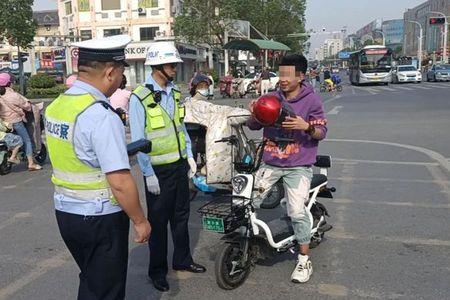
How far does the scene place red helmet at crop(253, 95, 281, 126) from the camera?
3535mm

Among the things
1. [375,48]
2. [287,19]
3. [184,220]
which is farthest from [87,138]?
[287,19]

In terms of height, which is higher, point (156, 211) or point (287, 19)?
point (287, 19)

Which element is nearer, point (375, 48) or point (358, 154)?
point (358, 154)

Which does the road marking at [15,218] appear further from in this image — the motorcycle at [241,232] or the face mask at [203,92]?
the motorcycle at [241,232]

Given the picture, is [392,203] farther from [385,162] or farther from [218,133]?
[385,162]

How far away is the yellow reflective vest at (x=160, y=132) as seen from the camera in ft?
12.3

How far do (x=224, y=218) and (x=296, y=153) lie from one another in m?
0.74

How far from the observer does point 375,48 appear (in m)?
37.1

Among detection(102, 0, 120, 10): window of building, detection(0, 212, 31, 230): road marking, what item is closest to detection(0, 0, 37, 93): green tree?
detection(102, 0, 120, 10): window of building

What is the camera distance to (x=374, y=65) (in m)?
36.8

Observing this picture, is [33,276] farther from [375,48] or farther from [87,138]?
[375,48]

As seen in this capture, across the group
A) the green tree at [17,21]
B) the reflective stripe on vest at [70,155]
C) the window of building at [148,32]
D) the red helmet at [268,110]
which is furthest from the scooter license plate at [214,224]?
the window of building at [148,32]

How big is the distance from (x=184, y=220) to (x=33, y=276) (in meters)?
1.36

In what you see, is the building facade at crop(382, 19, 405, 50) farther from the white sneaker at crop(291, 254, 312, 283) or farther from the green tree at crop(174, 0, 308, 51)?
the white sneaker at crop(291, 254, 312, 283)
